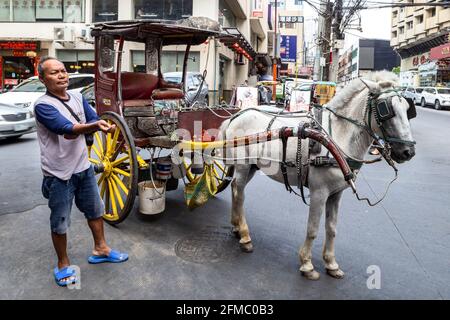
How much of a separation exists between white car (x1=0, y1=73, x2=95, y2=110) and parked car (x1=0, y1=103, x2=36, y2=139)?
126 centimetres

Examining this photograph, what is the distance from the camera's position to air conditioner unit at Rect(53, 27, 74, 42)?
2183 cm

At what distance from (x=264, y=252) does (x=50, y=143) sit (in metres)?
2.47

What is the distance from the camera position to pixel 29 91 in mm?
14086

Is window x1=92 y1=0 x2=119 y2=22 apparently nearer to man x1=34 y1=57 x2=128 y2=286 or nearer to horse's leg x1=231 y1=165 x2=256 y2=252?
horse's leg x1=231 y1=165 x2=256 y2=252

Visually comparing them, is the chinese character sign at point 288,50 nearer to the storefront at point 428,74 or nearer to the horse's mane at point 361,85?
the storefront at point 428,74

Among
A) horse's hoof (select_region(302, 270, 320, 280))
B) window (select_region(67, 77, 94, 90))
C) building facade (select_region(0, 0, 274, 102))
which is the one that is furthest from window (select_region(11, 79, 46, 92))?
horse's hoof (select_region(302, 270, 320, 280))

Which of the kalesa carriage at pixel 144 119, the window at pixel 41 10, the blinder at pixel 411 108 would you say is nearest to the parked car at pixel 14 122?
the kalesa carriage at pixel 144 119

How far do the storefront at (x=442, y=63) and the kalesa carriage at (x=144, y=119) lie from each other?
134 feet

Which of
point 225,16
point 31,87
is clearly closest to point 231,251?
point 31,87

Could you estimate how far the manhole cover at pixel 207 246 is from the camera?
170 inches

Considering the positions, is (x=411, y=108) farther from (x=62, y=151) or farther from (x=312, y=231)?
(x=62, y=151)

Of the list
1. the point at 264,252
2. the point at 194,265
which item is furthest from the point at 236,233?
the point at 194,265
